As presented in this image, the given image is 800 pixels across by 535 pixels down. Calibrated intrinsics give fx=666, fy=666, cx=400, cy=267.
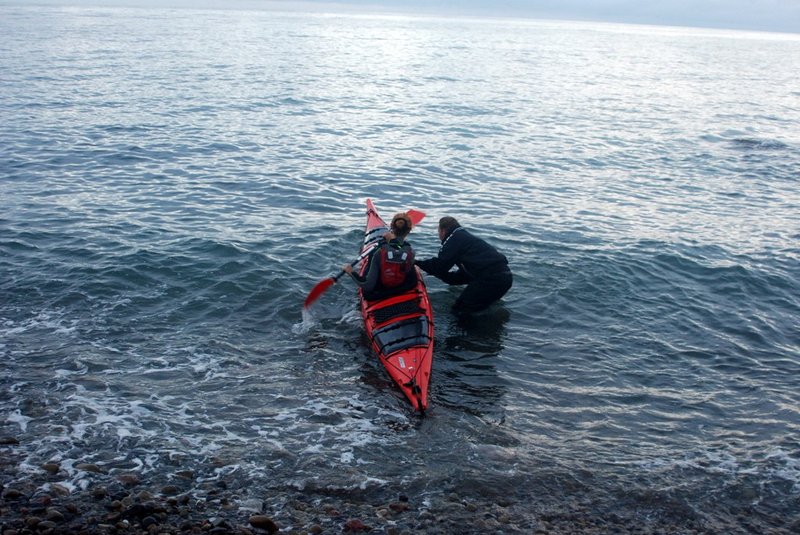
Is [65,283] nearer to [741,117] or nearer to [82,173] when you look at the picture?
[82,173]

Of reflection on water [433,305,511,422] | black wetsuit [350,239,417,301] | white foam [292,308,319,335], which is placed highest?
black wetsuit [350,239,417,301]

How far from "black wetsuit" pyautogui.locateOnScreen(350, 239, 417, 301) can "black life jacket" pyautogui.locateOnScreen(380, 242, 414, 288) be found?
0.16 feet

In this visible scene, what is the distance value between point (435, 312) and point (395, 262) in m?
2.00

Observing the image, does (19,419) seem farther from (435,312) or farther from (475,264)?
(475,264)

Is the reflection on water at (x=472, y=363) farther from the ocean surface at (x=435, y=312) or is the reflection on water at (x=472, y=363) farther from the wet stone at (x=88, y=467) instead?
the wet stone at (x=88, y=467)

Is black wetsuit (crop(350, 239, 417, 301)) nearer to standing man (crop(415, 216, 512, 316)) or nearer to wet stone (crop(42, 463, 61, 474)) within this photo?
standing man (crop(415, 216, 512, 316))

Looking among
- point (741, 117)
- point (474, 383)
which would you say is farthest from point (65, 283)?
point (741, 117)

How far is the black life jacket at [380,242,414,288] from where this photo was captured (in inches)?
426

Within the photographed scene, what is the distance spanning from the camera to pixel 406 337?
10406mm

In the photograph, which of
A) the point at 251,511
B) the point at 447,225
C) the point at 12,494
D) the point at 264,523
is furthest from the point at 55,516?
the point at 447,225

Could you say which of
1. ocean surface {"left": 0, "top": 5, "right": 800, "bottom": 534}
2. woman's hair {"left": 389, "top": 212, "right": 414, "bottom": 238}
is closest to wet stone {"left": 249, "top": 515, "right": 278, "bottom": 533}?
ocean surface {"left": 0, "top": 5, "right": 800, "bottom": 534}

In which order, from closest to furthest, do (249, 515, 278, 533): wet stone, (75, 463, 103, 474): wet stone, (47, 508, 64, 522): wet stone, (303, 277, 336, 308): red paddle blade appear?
1. (47, 508, 64, 522): wet stone
2. (249, 515, 278, 533): wet stone
3. (75, 463, 103, 474): wet stone
4. (303, 277, 336, 308): red paddle blade

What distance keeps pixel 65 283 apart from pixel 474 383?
803cm

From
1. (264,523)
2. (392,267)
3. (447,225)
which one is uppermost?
(447,225)
